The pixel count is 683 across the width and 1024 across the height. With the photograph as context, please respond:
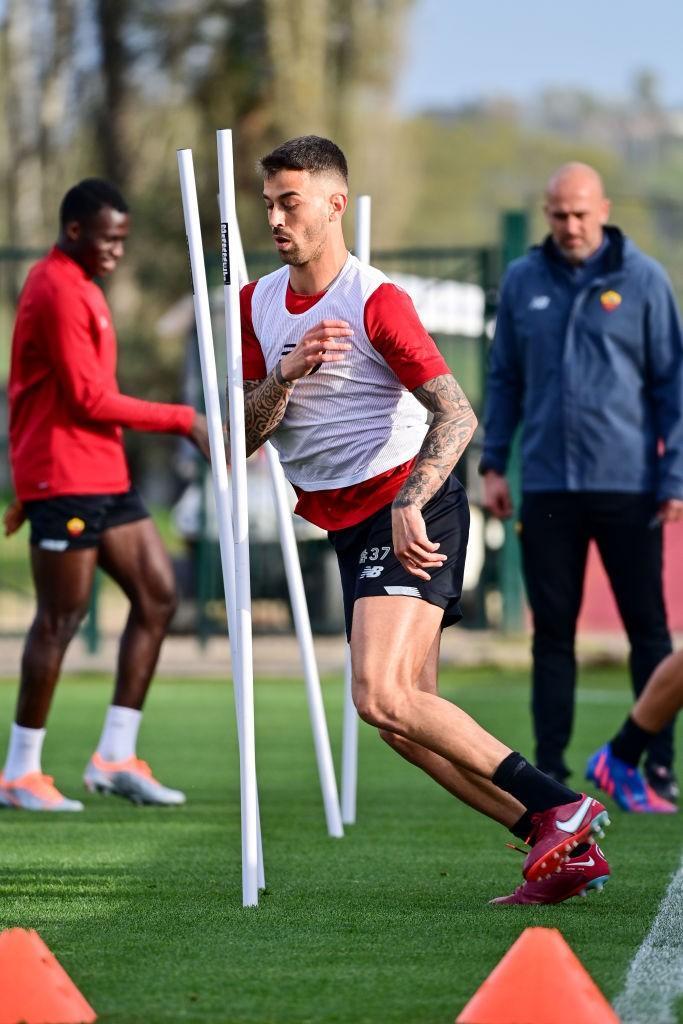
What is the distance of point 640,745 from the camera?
6.85 metres

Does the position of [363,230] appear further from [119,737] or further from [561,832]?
[561,832]

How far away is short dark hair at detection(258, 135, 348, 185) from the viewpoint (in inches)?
195

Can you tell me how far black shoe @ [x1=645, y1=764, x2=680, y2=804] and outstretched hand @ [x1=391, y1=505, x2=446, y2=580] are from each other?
2.79m

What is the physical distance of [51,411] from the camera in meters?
7.09

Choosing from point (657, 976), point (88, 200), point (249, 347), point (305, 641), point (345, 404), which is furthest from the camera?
point (88, 200)

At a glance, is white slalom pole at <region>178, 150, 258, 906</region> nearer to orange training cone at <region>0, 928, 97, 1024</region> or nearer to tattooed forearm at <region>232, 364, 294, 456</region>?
tattooed forearm at <region>232, 364, 294, 456</region>

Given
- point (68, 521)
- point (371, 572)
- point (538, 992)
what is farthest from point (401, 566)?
point (68, 521)

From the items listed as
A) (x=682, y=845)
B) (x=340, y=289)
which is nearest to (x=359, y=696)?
(x=340, y=289)

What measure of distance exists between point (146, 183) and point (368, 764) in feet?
52.4

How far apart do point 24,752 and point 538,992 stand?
12.6ft

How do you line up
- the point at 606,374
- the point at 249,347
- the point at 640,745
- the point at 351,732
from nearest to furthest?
the point at 249,347, the point at 351,732, the point at 640,745, the point at 606,374

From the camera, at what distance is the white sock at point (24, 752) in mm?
7020

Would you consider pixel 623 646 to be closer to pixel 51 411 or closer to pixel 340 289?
pixel 51 411

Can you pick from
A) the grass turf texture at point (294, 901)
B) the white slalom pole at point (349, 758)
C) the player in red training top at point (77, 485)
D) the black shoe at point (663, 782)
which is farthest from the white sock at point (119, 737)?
the black shoe at point (663, 782)
